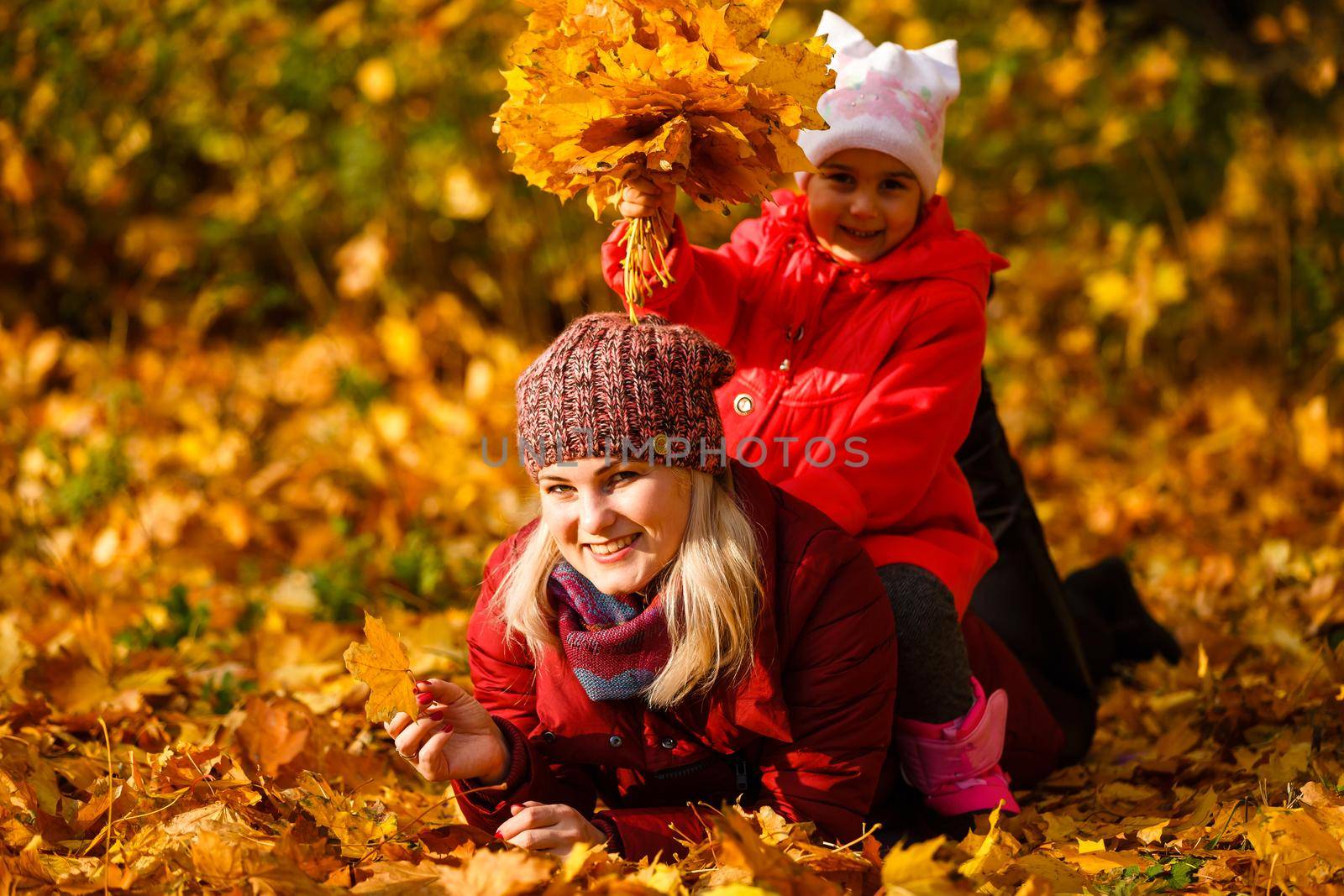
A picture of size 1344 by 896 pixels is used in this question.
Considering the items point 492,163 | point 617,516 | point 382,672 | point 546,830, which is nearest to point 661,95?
point 617,516

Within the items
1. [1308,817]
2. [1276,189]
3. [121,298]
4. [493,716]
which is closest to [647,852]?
[493,716]

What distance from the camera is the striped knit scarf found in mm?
2141

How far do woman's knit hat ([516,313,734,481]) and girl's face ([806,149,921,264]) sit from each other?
1.83 ft

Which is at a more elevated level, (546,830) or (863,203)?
(863,203)

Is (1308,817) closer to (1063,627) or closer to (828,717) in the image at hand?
(828,717)

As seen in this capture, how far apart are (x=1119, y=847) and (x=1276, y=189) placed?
335 centimetres

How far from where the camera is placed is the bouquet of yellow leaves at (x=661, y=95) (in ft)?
6.33

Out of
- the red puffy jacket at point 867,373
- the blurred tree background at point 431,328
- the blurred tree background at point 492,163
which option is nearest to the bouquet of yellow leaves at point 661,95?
the red puffy jacket at point 867,373

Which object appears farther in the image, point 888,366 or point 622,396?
point 888,366

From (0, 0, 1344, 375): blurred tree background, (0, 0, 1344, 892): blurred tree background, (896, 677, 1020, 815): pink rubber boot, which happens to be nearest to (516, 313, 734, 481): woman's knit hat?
(896, 677, 1020, 815): pink rubber boot

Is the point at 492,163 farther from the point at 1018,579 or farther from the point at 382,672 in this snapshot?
the point at 382,672

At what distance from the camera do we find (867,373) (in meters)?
2.50

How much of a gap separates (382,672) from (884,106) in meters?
1.39

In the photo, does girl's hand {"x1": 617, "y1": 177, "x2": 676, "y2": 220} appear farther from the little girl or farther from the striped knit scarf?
the striped knit scarf
